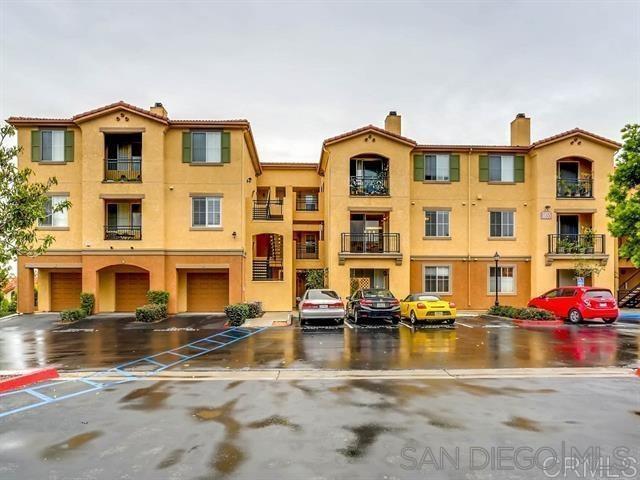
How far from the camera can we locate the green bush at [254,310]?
19147mm

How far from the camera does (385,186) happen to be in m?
23.2

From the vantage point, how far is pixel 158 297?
20172mm

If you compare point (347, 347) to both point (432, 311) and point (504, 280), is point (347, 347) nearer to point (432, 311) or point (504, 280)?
point (432, 311)

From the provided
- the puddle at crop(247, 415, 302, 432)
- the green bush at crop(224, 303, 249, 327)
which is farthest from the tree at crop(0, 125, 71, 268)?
the green bush at crop(224, 303, 249, 327)

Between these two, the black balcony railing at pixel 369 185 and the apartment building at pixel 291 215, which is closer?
the apartment building at pixel 291 215

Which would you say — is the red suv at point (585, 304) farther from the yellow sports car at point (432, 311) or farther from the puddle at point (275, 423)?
the puddle at point (275, 423)

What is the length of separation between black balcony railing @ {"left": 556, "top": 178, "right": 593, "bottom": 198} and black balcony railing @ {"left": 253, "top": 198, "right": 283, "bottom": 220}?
16.7 m

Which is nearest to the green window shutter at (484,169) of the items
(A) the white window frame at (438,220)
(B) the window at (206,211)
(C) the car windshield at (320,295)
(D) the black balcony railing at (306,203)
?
(A) the white window frame at (438,220)

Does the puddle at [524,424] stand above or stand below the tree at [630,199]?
below

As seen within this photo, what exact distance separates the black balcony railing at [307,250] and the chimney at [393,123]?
9.20 metres

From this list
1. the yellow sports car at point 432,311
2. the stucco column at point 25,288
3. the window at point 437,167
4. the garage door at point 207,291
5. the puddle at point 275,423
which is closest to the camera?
the puddle at point 275,423

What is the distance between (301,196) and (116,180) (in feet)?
40.2

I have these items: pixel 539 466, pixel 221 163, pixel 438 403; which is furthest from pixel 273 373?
pixel 221 163

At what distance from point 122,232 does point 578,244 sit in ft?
85.0
